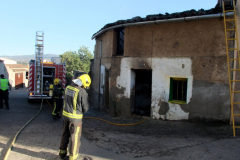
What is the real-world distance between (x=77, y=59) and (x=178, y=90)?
2955 cm

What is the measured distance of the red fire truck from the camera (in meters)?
11.9

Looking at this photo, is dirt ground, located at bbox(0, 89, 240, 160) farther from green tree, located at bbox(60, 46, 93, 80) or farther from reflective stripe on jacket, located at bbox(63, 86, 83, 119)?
green tree, located at bbox(60, 46, 93, 80)

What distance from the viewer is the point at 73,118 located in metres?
4.07

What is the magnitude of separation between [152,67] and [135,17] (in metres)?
2.05

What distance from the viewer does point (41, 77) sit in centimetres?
1198

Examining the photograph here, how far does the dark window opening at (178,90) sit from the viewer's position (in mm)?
7523

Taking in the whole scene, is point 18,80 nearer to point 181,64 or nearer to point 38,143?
point 38,143

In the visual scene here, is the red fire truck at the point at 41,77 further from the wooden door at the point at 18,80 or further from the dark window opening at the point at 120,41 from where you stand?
the wooden door at the point at 18,80

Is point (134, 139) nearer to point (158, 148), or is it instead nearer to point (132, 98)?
point (158, 148)

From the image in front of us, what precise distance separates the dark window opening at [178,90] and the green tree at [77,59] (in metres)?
27.7

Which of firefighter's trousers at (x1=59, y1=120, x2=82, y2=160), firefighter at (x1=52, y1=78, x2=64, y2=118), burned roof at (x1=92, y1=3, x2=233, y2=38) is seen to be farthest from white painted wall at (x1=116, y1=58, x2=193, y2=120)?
firefighter's trousers at (x1=59, y1=120, x2=82, y2=160)

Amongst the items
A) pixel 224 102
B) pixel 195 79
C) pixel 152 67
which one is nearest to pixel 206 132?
pixel 224 102

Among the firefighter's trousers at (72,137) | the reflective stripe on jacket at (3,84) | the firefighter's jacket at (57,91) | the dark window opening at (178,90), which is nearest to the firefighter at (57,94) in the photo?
the firefighter's jacket at (57,91)

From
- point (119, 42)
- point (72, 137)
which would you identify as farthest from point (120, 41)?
point (72, 137)
